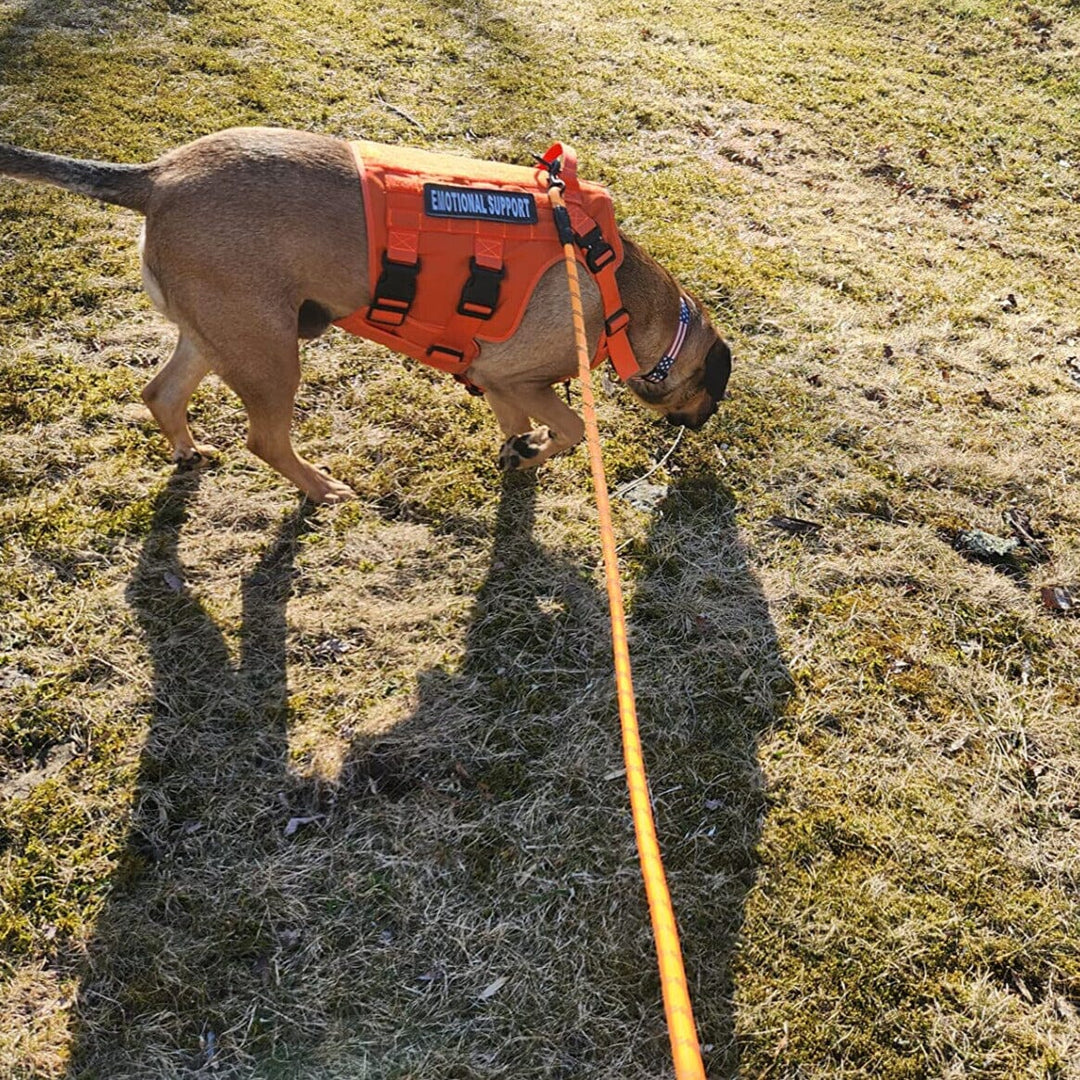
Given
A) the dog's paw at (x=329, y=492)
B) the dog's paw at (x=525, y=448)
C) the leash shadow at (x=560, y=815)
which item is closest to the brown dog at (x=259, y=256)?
the dog's paw at (x=329, y=492)

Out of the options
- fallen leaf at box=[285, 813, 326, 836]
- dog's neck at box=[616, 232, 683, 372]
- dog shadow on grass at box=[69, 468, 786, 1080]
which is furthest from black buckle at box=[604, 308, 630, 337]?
fallen leaf at box=[285, 813, 326, 836]

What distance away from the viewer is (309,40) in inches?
338

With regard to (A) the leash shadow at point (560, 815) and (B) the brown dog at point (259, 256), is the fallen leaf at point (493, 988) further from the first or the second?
(B) the brown dog at point (259, 256)

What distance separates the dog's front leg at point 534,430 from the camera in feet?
14.7

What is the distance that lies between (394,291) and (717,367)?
2.06 meters

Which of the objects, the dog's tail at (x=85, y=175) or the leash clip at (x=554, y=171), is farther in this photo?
the leash clip at (x=554, y=171)

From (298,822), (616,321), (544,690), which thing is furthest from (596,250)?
(298,822)

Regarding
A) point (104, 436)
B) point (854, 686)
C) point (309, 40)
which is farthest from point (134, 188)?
point (309, 40)

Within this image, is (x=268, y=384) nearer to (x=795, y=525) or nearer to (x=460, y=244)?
(x=460, y=244)

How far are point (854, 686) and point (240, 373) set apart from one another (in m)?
3.51

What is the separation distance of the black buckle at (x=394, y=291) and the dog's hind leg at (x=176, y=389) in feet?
3.57

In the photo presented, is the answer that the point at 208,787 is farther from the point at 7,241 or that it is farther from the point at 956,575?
the point at 7,241

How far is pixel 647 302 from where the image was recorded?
443 cm

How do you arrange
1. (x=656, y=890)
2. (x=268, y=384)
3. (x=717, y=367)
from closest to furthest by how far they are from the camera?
(x=656, y=890)
(x=268, y=384)
(x=717, y=367)
